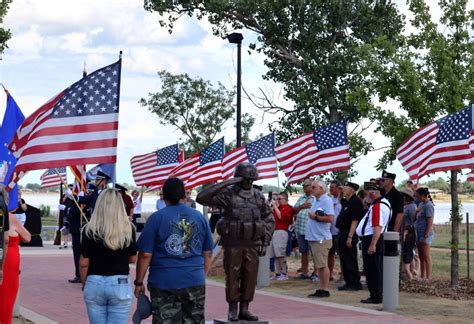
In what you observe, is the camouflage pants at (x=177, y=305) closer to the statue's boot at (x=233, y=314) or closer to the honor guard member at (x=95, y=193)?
the statue's boot at (x=233, y=314)

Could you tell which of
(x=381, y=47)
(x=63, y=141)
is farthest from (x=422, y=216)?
(x=63, y=141)

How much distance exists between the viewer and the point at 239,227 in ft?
39.1

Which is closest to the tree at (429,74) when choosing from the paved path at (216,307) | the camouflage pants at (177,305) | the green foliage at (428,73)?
the green foliage at (428,73)

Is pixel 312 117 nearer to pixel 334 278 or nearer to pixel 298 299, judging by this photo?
pixel 334 278

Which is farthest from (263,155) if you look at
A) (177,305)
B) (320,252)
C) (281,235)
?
(177,305)

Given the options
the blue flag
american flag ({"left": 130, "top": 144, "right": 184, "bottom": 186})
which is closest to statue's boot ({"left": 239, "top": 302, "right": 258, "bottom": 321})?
the blue flag

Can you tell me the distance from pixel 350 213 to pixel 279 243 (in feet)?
9.29

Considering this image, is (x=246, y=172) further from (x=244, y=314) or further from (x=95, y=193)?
(x=95, y=193)

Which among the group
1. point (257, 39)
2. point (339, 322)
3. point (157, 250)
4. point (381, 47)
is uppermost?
point (257, 39)

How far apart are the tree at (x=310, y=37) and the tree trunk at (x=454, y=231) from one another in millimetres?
13149

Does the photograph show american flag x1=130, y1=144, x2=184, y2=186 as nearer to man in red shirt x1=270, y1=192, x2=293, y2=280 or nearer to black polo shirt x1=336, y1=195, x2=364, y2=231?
man in red shirt x1=270, y1=192, x2=293, y2=280

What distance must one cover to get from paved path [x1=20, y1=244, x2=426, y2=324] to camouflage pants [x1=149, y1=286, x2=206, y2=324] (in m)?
4.21

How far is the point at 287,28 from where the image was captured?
3244 cm

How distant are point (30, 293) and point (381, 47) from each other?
9.40 metres
